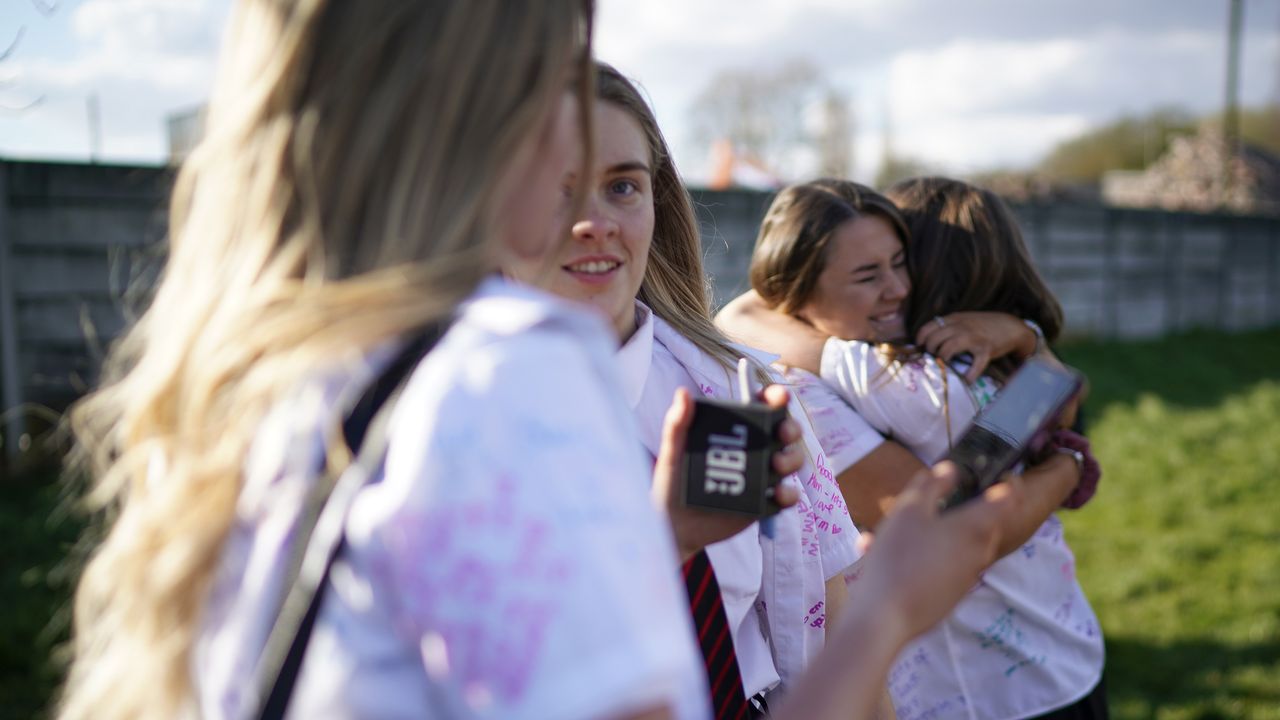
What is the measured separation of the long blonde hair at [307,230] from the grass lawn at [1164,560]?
8.27 feet

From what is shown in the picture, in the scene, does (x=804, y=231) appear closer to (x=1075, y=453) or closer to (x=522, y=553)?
(x=1075, y=453)

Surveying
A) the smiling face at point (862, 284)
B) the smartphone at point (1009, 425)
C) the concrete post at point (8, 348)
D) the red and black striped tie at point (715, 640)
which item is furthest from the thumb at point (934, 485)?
the concrete post at point (8, 348)

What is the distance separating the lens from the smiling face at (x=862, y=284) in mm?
2621

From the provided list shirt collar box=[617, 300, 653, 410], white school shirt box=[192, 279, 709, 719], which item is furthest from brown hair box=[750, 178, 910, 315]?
white school shirt box=[192, 279, 709, 719]

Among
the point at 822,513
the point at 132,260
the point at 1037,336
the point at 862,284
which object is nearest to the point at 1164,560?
the point at 1037,336

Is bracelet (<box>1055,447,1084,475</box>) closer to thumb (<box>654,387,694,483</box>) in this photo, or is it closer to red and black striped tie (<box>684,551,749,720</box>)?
red and black striped tie (<box>684,551,749,720</box>)

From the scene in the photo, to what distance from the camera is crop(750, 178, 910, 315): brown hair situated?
2.65 metres

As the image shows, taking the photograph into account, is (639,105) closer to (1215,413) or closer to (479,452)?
(479,452)

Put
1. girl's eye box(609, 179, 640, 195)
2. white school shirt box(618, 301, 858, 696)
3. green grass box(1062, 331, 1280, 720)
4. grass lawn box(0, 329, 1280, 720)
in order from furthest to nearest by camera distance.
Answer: green grass box(1062, 331, 1280, 720) < grass lawn box(0, 329, 1280, 720) < girl's eye box(609, 179, 640, 195) < white school shirt box(618, 301, 858, 696)

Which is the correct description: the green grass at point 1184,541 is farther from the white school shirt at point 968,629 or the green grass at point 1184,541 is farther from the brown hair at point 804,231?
the brown hair at point 804,231

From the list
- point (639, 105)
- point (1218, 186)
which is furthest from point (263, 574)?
point (1218, 186)

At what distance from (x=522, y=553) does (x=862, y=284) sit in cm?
198

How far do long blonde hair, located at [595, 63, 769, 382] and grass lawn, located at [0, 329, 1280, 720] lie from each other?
6.91ft

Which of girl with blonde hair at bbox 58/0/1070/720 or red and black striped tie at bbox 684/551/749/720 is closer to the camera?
girl with blonde hair at bbox 58/0/1070/720
